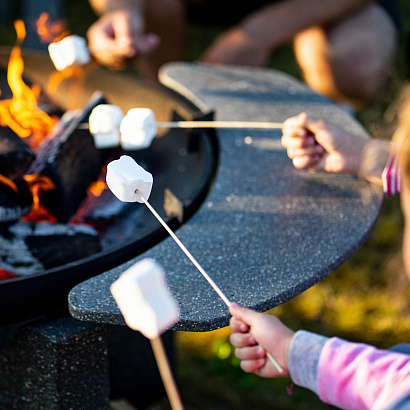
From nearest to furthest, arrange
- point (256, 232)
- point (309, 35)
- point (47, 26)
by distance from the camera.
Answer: point (256, 232)
point (309, 35)
point (47, 26)

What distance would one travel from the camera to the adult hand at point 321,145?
47.2 inches

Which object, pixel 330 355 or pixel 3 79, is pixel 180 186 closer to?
pixel 330 355

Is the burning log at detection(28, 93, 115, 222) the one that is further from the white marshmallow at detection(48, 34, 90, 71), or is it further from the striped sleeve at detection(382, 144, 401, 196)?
the striped sleeve at detection(382, 144, 401, 196)

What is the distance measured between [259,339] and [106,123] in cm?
67

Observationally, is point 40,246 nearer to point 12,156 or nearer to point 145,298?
point 12,156

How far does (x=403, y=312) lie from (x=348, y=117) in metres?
0.92

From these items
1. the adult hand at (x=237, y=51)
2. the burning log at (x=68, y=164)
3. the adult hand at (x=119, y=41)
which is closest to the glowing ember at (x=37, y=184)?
the burning log at (x=68, y=164)

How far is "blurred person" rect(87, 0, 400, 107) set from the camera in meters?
2.40

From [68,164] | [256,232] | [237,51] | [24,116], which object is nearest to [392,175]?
[256,232]

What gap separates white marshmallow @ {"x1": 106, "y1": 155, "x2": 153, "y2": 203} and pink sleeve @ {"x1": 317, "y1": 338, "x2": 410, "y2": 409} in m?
0.42

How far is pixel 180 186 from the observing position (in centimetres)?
145

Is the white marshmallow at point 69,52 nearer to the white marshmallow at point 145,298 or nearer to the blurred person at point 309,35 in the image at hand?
the blurred person at point 309,35

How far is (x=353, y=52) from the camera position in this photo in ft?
8.11

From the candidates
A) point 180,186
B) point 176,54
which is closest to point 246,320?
point 180,186
